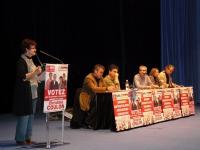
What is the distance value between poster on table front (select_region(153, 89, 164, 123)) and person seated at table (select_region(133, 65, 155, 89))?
1.43 ft

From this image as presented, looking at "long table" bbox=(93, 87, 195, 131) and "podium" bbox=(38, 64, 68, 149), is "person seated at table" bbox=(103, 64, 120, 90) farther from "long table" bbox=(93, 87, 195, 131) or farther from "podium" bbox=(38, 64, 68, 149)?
"podium" bbox=(38, 64, 68, 149)

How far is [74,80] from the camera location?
1034 cm

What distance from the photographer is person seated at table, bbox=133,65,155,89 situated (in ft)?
26.2

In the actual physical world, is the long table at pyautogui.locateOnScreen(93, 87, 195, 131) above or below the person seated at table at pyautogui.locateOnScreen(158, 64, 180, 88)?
below

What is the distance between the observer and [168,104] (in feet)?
25.7

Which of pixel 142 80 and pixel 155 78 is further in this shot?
pixel 155 78

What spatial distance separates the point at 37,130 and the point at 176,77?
5.89m

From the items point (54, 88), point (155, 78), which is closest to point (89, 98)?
point (54, 88)

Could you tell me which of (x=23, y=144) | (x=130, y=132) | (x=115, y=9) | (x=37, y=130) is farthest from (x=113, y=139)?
(x=115, y=9)

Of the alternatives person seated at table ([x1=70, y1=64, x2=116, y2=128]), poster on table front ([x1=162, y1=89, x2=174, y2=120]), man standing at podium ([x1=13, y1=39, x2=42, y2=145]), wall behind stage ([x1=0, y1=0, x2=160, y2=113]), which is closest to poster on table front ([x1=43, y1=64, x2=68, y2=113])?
man standing at podium ([x1=13, y1=39, x2=42, y2=145])

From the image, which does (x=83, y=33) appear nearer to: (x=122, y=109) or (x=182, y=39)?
(x=182, y=39)

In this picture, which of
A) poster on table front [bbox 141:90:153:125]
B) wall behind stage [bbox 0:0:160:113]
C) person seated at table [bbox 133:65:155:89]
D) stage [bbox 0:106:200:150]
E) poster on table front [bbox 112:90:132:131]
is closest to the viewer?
stage [bbox 0:106:200:150]

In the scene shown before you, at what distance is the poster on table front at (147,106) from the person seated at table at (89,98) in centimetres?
53

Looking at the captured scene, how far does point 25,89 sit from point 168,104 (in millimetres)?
3520
